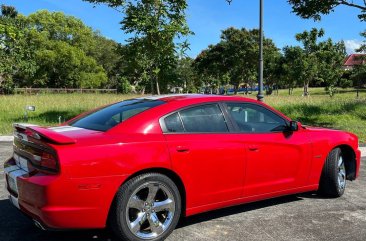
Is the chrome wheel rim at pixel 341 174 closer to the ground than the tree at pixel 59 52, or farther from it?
closer to the ground

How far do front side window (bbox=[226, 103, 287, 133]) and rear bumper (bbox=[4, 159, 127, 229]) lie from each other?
1703mm

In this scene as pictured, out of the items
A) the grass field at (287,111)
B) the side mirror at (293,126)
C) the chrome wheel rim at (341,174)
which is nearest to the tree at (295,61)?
the grass field at (287,111)

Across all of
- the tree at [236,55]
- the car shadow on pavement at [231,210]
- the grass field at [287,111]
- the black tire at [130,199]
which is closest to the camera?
the black tire at [130,199]

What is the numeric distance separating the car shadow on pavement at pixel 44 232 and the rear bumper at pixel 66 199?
0.50 m

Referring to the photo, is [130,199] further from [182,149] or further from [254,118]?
[254,118]

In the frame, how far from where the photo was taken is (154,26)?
12953 mm

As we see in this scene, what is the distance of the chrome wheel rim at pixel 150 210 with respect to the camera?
3.99 m

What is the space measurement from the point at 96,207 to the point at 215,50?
49.6 m

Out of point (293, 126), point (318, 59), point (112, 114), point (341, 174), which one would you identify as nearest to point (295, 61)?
point (318, 59)

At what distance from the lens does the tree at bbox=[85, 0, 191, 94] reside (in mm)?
12930

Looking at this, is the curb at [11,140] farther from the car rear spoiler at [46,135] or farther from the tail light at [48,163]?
the tail light at [48,163]

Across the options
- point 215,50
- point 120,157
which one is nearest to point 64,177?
point 120,157

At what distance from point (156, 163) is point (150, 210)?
0.47 m

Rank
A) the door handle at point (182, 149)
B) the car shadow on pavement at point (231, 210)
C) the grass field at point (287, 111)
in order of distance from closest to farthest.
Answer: the door handle at point (182, 149) < the car shadow on pavement at point (231, 210) < the grass field at point (287, 111)
